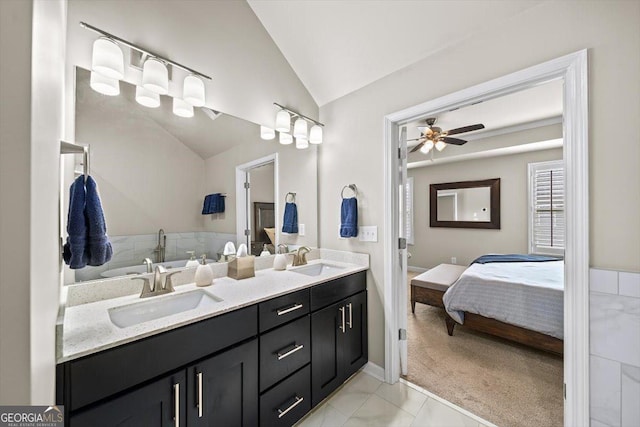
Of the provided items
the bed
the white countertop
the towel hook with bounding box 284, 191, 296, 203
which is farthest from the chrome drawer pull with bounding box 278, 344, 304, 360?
the bed

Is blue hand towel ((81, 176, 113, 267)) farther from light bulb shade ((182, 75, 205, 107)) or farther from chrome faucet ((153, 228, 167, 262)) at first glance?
light bulb shade ((182, 75, 205, 107))

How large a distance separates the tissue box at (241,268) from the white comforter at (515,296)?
6.68ft

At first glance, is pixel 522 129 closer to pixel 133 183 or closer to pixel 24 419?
pixel 133 183

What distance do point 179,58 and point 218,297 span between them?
4.75ft

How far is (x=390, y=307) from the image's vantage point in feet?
6.23

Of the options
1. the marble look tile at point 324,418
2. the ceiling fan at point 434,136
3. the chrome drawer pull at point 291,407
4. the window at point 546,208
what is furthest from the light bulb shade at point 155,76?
the window at point 546,208

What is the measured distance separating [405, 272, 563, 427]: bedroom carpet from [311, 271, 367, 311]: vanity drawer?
832mm

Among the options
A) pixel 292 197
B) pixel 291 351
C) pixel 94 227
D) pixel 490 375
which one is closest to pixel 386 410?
pixel 291 351

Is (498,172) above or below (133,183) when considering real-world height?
above

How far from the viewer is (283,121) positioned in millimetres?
2037

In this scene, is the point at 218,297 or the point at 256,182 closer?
the point at 218,297

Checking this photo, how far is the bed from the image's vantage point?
2.05 meters

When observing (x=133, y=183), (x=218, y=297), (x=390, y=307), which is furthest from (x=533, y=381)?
(x=133, y=183)

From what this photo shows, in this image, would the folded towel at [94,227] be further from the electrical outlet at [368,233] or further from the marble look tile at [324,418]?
the electrical outlet at [368,233]
